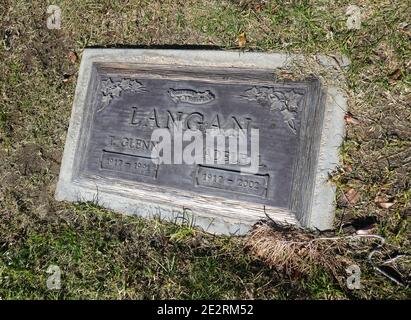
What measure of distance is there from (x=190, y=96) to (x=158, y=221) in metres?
0.88

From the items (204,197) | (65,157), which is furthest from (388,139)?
(65,157)

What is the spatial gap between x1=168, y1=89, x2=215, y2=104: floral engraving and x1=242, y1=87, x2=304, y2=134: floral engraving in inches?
9.7

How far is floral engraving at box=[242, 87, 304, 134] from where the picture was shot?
2.87 metres

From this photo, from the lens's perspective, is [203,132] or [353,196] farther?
[203,132]

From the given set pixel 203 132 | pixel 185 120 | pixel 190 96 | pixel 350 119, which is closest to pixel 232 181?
pixel 203 132

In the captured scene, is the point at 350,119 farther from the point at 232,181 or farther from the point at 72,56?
the point at 72,56

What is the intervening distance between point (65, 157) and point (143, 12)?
1275 millimetres

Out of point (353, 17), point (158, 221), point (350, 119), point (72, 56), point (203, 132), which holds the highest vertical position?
point (353, 17)

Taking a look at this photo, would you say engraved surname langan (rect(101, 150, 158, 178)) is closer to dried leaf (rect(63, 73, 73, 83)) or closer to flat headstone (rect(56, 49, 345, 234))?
flat headstone (rect(56, 49, 345, 234))

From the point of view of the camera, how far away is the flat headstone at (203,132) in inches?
112

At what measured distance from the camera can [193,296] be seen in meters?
2.96

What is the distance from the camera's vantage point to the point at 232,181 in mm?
2908

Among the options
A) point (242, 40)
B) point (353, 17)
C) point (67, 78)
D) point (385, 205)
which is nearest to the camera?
point (385, 205)


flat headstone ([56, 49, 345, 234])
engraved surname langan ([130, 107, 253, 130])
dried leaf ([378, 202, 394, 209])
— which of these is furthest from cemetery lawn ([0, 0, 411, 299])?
engraved surname langan ([130, 107, 253, 130])
